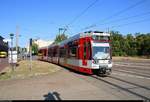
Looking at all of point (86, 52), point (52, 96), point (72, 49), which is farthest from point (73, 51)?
point (52, 96)

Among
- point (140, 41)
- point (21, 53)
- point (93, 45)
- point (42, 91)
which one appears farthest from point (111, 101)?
point (140, 41)

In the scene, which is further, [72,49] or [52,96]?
[72,49]

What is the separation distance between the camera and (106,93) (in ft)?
42.8

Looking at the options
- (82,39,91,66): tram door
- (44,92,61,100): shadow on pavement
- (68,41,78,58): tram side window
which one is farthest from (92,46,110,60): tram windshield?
(44,92,61,100): shadow on pavement

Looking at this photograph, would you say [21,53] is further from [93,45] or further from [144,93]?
[144,93]

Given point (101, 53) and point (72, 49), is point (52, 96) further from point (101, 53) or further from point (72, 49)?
point (72, 49)

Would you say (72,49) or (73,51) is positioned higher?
(72,49)

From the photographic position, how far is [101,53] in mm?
22297

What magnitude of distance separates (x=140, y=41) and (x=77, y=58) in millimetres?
83188

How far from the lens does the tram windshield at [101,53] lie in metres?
22.1

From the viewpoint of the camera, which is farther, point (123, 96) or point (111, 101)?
point (123, 96)

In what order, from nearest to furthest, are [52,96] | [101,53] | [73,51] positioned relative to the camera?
[52,96] < [101,53] < [73,51]

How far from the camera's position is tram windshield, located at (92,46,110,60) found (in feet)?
72.5

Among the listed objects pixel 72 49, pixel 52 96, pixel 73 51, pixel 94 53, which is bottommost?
pixel 52 96
